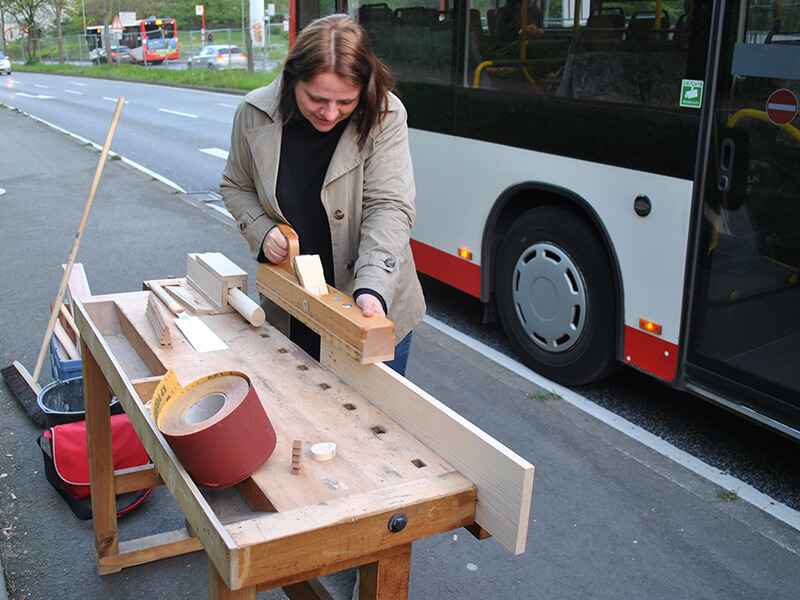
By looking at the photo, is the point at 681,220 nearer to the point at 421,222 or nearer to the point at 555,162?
the point at 555,162

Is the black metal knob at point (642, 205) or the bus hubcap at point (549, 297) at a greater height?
the black metal knob at point (642, 205)

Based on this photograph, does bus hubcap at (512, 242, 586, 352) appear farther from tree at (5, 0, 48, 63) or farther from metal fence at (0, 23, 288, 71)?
tree at (5, 0, 48, 63)

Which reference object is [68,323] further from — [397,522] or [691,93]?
[397,522]

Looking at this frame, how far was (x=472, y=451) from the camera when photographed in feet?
5.88

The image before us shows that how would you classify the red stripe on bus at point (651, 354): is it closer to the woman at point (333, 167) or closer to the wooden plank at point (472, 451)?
the woman at point (333, 167)

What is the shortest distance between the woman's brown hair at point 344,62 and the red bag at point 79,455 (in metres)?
1.71

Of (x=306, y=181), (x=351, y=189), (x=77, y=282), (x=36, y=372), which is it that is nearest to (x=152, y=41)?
(x=36, y=372)

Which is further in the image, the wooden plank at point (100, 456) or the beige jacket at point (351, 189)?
the wooden plank at point (100, 456)

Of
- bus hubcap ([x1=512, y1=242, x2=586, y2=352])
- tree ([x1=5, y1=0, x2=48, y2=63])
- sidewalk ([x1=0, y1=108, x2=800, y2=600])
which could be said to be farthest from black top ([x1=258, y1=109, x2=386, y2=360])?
tree ([x1=5, y1=0, x2=48, y2=63])

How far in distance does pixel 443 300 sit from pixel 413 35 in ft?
6.47

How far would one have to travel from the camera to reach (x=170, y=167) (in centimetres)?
1308

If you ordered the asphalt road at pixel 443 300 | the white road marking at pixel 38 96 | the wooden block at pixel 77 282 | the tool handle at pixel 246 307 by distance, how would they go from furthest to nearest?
the white road marking at pixel 38 96 → the asphalt road at pixel 443 300 → the wooden block at pixel 77 282 → the tool handle at pixel 246 307

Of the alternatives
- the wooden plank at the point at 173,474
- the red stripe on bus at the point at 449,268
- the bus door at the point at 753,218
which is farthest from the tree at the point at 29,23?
the wooden plank at the point at 173,474

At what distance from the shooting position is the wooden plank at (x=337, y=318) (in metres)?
2.12
